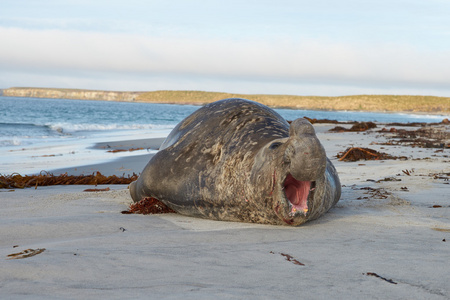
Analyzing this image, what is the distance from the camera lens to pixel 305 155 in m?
3.24

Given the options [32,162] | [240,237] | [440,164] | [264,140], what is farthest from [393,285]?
[32,162]

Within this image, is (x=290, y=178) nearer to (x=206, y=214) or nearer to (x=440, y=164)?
(x=206, y=214)

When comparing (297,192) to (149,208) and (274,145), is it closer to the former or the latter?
(274,145)

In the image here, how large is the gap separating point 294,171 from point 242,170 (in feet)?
2.47

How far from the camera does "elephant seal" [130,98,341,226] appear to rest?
345cm

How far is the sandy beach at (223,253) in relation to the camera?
88.9 inches

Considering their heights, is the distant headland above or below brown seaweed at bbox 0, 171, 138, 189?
above

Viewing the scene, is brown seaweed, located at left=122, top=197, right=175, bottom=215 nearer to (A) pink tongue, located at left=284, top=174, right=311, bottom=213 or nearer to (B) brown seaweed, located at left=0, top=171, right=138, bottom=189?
(A) pink tongue, located at left=284, top=174, right=311, bottom=213

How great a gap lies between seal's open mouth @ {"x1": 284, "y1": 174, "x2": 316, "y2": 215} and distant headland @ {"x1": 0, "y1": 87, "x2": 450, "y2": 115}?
3894 inches

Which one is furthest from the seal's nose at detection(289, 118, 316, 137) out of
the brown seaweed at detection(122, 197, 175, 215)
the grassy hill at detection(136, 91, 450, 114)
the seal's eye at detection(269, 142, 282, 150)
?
the grassy hill at detection(136, 91, 450, 114)

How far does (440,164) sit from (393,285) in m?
6.24

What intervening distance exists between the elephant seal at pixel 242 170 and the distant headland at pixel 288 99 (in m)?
98.1

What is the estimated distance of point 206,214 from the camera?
14.0 feet

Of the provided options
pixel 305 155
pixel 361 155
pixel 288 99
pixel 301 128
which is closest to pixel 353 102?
pixel 288 99
